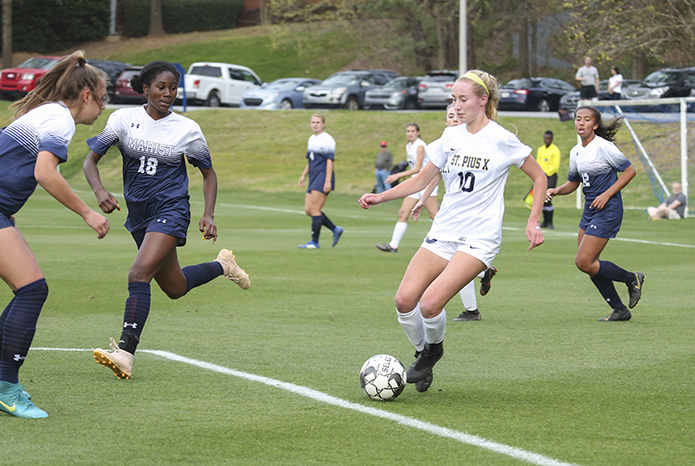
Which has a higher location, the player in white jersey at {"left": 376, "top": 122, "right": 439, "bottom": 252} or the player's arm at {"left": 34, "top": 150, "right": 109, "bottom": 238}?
the player's arm at {"left": 34, "top": 150, "right": 109, "bottom": 238}

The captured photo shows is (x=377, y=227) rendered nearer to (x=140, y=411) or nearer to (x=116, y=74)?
(x=140, y=411)

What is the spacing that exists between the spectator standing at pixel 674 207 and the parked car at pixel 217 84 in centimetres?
2331

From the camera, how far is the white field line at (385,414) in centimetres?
492

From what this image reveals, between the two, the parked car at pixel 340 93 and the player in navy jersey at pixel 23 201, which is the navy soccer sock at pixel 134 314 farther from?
the parked car at pixel 340 93

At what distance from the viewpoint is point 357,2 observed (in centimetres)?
5325

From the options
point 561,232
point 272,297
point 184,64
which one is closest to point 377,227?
point 561,232

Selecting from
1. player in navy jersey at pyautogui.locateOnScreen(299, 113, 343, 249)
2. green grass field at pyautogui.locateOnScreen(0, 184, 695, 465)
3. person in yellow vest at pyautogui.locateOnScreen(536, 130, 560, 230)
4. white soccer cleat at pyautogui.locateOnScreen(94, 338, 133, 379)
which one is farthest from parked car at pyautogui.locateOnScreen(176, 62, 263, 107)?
white soccer cleat at pyautogui.locateOnScreen(94, 338, 133, 379)

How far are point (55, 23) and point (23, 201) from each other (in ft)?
215

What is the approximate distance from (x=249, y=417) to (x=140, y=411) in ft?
2.18

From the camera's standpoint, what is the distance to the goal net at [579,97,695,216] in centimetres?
2577

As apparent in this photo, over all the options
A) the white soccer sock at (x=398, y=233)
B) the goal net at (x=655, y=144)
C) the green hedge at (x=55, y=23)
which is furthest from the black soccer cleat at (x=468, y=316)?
the green hedge at (x=55, y=23)

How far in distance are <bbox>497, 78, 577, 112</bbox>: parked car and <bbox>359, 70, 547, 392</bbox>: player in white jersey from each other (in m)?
34.4

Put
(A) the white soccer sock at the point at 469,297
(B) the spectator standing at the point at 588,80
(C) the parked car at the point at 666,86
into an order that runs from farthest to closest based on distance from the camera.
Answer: (C) the parked car at the point at 666,86
(B) the spectator standing at the point at 588,80
(A) the white soccer sock at the point at 469,297

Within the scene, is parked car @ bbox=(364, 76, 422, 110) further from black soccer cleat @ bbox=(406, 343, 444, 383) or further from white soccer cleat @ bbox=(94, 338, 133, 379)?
white soccer cleat @ bbox=(94, 338, 133, 379)
